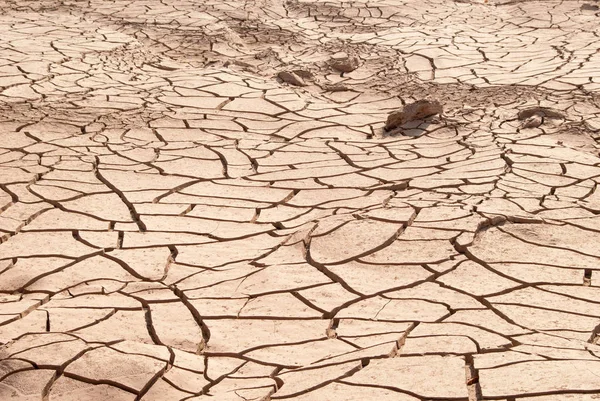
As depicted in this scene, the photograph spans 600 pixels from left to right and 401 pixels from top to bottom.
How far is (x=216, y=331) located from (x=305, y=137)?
103 inches

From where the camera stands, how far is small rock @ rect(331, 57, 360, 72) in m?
7.18

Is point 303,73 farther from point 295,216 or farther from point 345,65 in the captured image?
point 295,216

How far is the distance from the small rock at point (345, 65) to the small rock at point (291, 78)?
453mm

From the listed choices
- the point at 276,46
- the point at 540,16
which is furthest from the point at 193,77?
the point at 540,16

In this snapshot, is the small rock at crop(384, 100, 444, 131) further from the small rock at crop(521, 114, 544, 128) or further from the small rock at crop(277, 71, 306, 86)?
the small rock at crop(277, 71, 306, 86)

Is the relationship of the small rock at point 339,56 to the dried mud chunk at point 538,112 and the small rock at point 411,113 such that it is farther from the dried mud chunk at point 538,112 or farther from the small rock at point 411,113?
the dried mud chunk at point 538,112

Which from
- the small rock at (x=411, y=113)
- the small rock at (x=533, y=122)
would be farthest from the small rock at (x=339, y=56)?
the small rock at (x=533, y=122)

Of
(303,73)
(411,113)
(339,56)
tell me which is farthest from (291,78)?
(411,113)

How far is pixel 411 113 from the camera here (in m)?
5.75

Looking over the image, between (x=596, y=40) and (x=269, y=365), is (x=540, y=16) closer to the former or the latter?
(x=596, y=40)

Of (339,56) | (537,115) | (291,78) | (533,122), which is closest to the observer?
(533,122)

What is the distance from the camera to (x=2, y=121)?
555cm

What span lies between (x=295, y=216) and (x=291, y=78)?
267cm

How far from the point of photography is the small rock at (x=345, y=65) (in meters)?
7.18
